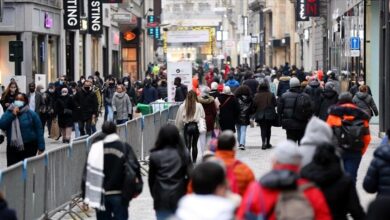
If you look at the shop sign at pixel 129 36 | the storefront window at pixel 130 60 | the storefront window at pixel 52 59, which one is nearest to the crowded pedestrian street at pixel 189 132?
the storefront window at pixel 52 59

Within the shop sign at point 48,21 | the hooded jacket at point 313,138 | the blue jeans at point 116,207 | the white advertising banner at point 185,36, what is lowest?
the blue jeans at point 116,207

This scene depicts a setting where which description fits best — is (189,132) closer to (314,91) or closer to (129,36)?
(314,91)

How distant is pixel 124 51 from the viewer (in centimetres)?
8256

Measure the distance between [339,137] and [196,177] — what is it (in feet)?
25.2

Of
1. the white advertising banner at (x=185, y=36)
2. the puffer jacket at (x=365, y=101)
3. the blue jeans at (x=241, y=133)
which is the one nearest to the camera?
the puffer jacket at (x=365, y=101)

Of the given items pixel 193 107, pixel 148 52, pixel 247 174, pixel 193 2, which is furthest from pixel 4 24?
pixel 193 2

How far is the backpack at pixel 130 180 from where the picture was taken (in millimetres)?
12125

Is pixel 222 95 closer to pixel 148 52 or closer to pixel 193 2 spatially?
pixel 148 52

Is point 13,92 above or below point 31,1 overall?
below

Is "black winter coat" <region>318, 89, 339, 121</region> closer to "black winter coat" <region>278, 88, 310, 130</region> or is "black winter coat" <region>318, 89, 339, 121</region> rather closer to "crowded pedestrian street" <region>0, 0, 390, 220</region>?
"crowded pedestrian street" <region>0, 0, 390, 220</region>

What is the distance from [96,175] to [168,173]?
3.62 ft

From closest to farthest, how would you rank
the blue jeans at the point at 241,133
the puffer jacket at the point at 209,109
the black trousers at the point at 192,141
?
the black trousers at the point at 192,141 < the puffer jacket at the point at 209,109 < the blue jeans at the point at 241,133

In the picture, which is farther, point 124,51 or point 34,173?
point 124,51

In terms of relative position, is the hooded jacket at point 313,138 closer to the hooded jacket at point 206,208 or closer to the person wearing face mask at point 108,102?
the hooded jacket at point 206,208
